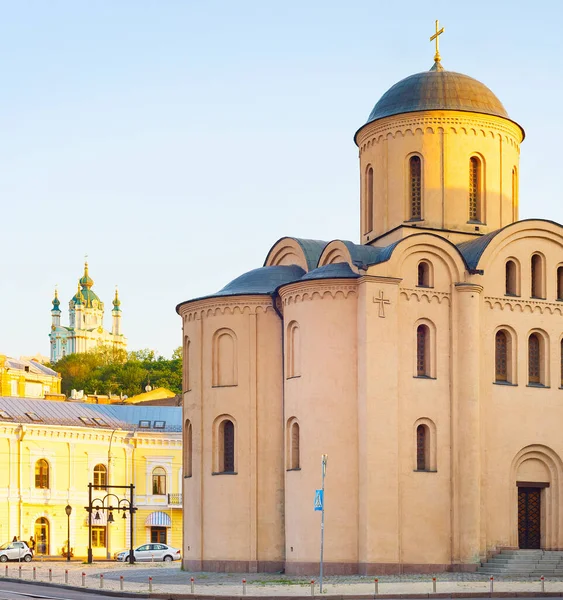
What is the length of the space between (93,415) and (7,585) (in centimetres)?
3241

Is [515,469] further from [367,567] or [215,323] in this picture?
[215,323]

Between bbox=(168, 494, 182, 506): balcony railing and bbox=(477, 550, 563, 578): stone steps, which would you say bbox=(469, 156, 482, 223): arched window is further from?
bbox=(168, 494, 182, 506): balcony railing

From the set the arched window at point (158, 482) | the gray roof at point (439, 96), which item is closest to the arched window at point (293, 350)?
the gray roof at point (439, 96)

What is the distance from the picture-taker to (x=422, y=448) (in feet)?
126

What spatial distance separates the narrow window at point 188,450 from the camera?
4247 centimetres

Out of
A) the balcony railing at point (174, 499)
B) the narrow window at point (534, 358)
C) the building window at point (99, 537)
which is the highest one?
the narrow window at point (534, 358)

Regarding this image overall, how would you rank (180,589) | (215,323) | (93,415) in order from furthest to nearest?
(93,415) < (215,323) < (180,589)

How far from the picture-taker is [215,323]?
4166 cm

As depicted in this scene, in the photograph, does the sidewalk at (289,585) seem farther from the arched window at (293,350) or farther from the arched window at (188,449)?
the arched window at (293,350)

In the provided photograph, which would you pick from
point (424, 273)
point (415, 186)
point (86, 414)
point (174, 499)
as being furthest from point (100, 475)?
point (424, 273)

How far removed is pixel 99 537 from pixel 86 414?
23.6 ft

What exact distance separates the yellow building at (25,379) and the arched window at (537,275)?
60.0 meters

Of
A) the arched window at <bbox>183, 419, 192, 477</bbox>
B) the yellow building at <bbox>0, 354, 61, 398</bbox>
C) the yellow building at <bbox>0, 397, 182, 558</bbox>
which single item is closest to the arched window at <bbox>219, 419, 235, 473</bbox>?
the arched window at <bbox>183, 419, 192, 477</bbox>

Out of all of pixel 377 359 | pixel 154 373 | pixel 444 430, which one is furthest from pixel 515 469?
pixel 154 373
